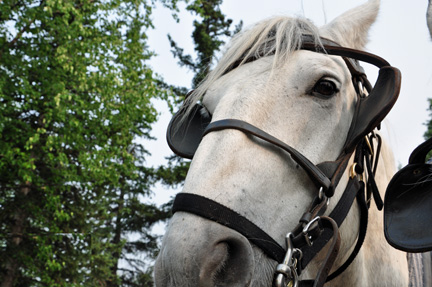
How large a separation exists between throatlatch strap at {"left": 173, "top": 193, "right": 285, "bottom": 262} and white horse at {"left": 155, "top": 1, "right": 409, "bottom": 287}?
0.08 feet

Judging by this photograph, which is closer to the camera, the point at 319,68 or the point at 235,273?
the point at 235,273

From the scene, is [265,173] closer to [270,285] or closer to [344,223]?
[270,285]

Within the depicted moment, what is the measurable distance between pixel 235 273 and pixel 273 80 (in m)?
1.02

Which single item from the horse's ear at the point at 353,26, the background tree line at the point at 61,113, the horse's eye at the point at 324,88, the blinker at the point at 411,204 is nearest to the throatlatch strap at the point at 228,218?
the blinker at the point at 411,204

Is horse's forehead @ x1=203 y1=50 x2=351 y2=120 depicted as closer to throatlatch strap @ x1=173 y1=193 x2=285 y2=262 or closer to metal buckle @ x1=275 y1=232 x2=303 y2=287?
throatlatch strap @ x1=173 y1=193 x2=285 y2=262

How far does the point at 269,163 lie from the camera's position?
2.02m

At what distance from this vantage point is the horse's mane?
8.23 feet

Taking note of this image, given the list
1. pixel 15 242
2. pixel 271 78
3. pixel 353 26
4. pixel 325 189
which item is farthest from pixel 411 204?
pixel 15 242

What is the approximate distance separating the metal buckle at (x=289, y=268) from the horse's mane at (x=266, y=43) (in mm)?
1001

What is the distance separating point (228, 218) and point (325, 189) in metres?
0.55

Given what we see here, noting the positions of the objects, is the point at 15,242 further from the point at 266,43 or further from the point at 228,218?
the point at 228,218

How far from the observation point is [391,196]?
7.39 feet

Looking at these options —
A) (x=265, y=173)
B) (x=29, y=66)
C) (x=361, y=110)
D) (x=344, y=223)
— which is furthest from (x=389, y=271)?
(x=29, y=66)

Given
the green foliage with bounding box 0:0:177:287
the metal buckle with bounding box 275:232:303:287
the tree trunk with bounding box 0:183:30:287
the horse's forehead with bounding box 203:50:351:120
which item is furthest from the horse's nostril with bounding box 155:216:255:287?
the tree trunk with bounding box 0:183:30:287
